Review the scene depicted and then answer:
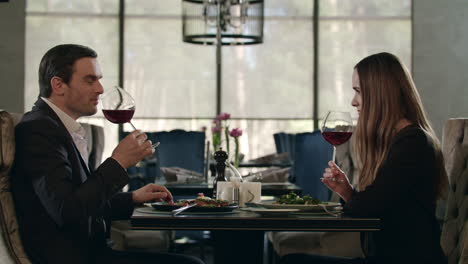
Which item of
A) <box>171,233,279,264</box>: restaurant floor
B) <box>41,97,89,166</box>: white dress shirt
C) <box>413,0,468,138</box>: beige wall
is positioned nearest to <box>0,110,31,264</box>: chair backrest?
<box>41,97,89,166</box>: white dress shirt

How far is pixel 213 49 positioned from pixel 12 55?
2.54 metres

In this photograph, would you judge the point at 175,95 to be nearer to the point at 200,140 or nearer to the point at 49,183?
the point at 200,140

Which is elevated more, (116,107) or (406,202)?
(116,107)

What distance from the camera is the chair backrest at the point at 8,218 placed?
1.86 metres

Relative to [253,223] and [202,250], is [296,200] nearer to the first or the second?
[253,223]

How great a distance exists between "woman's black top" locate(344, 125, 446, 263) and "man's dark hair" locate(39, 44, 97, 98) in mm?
899

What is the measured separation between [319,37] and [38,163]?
755 centimetres

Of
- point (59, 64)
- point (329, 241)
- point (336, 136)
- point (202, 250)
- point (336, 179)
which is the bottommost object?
point (202, 250)

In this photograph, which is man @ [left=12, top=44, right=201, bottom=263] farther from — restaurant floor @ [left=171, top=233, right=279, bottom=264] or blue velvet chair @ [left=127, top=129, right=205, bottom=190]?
blue velvet chair @ [left=127, top=129, right=205, bottom=190]

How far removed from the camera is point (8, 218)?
6.21 feet

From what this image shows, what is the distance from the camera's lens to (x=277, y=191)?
11.4 ft

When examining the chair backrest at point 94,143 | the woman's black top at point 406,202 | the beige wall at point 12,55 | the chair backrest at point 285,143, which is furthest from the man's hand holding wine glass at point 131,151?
the beige wall at point 12,55

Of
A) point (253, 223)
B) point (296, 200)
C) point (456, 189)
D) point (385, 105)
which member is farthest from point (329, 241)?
point (253, 223)

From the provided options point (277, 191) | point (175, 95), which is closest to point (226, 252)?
point (277, 191)
